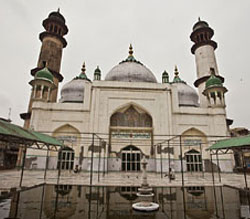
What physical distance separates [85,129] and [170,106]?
832 cm

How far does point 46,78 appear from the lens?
17859 millimetres

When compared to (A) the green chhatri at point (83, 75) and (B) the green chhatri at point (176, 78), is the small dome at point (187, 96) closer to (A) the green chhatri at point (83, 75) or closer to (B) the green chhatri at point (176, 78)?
(B) the green chhatri at point (176, 78)

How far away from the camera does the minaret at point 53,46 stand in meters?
21.9

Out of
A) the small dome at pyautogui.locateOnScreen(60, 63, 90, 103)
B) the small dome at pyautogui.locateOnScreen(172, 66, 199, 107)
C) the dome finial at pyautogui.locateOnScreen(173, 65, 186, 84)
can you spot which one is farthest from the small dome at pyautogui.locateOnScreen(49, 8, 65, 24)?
the small dome at pyautogui.locateOnScreen(172, 66, 199, 107)

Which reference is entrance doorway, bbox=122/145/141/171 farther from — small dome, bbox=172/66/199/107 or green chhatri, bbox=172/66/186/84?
green chhatri, bbox=172/66/186/84

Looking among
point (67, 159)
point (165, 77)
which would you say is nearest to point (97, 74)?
point (165, 77)

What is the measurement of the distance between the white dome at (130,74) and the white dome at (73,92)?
415cm

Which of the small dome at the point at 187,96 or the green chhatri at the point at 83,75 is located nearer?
the small dome at the point at 187,96

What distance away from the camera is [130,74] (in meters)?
20.6

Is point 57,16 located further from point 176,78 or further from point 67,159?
point 67,159

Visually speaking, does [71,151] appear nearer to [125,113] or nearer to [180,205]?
[125,113]

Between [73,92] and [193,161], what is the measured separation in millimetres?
15770

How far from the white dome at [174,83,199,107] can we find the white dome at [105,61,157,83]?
4441 mm

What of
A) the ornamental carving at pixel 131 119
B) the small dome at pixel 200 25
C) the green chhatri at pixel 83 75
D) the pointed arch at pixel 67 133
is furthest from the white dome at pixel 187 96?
the pointed arch at pixel 67 133
